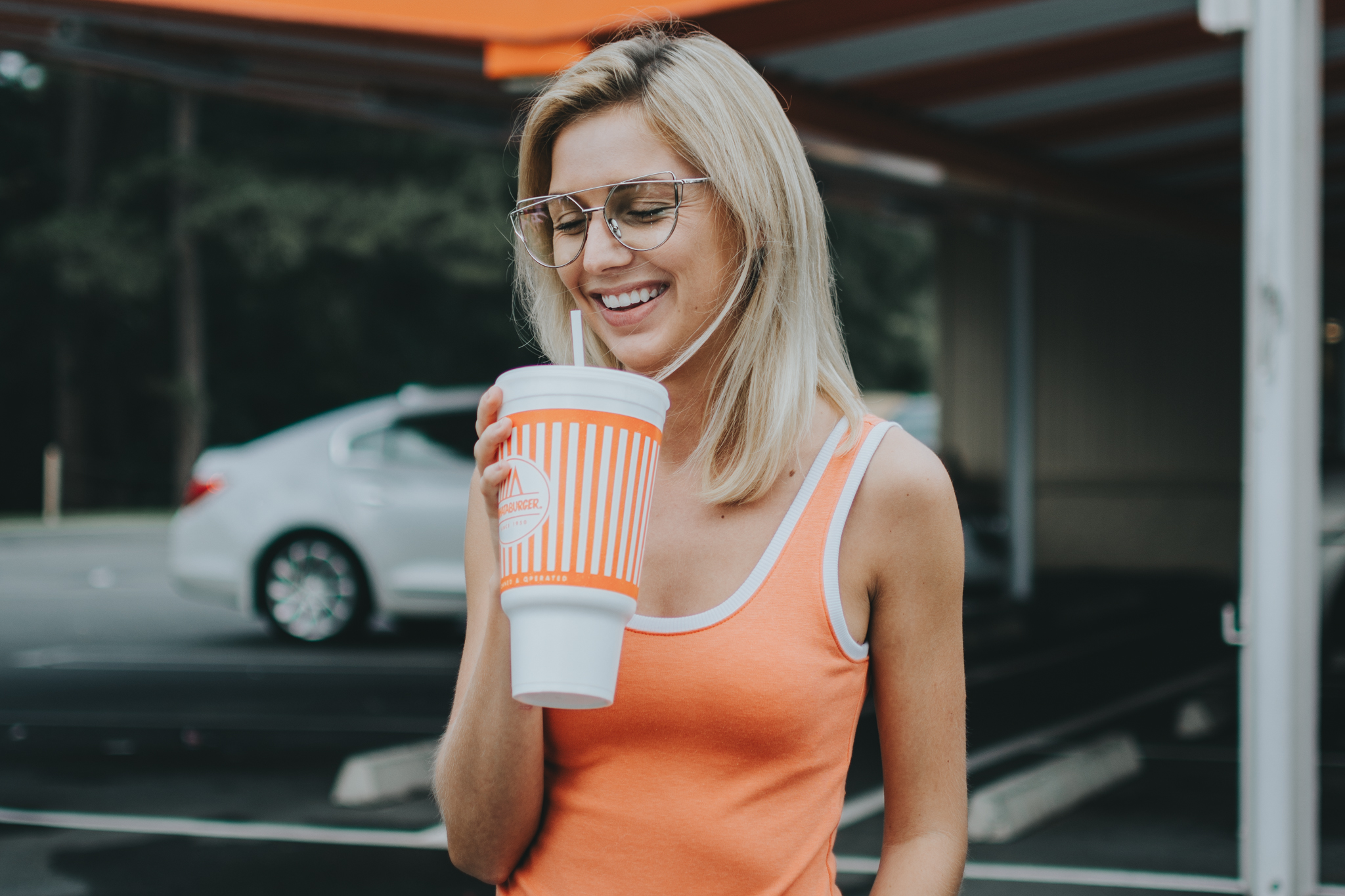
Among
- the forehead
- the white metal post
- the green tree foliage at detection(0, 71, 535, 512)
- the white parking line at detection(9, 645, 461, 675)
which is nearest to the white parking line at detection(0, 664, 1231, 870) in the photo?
the white metal post

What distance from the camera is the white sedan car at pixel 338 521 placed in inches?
368

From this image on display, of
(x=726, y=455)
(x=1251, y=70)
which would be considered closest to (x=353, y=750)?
(x=1251, y=70)

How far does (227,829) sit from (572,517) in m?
4.22

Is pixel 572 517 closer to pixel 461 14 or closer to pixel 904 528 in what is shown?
pixel 904 528

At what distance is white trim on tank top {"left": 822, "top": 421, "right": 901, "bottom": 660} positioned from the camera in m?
1.43

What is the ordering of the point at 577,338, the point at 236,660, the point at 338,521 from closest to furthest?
the point at 577,338
the point at 236,660
the point at 338,521

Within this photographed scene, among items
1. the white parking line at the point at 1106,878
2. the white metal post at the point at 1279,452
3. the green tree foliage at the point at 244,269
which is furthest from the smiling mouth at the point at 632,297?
the green tree foliage at the point at 244,269

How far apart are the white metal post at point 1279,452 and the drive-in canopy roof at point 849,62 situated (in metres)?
1.62

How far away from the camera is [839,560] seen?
1450mm

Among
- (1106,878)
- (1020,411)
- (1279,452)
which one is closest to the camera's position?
(1279,452)

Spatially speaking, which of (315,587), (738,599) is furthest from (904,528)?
(315,587)

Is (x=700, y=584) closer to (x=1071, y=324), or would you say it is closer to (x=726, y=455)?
(x=726, y=455)

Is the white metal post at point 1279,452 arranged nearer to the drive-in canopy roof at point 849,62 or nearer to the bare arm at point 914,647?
the drive-in canopy roof at point 849,62

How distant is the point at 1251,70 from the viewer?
3996mm
